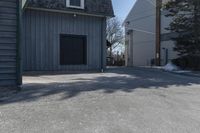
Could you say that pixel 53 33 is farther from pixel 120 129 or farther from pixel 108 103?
pixel 120 129

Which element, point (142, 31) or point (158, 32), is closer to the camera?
point (158, 32)

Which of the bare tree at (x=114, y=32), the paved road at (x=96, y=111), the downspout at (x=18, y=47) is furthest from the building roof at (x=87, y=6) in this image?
the bare tree at (x=114, y=32)

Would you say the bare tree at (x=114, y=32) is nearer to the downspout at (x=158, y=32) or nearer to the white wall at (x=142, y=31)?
the white wall at (x=142, y=31)

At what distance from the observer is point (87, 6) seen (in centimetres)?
2209

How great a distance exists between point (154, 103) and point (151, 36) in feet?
98.5

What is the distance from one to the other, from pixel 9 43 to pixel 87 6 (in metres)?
11.7

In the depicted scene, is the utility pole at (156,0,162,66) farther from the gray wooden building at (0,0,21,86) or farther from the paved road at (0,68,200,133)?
the gray wooden building at (0,0,21,86)

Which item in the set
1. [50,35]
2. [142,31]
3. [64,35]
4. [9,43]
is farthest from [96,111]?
[142,31]

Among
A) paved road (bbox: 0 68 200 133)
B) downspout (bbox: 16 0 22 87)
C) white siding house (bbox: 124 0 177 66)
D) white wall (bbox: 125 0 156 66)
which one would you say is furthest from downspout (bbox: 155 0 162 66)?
downspout (bbox: 16 0 22 87)

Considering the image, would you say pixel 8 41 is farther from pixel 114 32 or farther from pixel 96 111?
pixel 114 32

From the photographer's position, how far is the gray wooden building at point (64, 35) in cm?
2081

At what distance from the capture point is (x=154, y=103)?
9.33 meters

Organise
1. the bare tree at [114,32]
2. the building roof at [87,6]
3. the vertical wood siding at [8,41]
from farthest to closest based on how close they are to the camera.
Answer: the bare tree at [114,32], the building roof at [87,6], the vertical wood siding at [8,41]

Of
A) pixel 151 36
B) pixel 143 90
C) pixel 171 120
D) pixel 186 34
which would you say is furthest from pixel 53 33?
pixel 151 36
